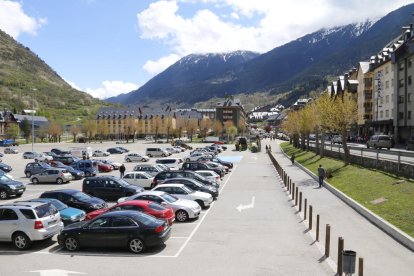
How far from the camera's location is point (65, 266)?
43.5ft

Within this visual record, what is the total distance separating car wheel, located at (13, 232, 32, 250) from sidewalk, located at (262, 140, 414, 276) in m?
10.9

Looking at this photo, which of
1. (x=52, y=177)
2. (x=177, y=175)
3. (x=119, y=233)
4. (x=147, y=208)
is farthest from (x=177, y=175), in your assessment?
(x=119, y=233)

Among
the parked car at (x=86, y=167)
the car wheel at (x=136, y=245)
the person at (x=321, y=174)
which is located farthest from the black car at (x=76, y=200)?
the parked car at (x=86, y=167)

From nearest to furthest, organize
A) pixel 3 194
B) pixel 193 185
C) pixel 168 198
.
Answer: pixel 168 198, pixel 193 185, pixel 3 194

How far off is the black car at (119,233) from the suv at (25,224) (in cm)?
71

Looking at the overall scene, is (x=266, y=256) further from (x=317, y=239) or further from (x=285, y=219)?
(x=285, y=219)

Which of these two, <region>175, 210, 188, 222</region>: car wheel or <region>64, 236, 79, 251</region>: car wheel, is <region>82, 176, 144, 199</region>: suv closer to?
<region>175, 210, 188, 222</region>: car wheel

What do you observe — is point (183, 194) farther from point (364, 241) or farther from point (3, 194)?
A: point (3, 194)

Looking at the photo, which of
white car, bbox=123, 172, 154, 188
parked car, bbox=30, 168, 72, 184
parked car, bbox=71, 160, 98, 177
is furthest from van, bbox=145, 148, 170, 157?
white car, bbox=123, 172, 154, 188

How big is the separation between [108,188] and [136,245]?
12722 mm

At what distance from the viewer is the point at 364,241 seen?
16547 mm

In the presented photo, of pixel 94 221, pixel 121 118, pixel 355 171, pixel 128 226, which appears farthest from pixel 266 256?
pixel 121 118

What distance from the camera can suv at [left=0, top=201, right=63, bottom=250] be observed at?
15.0 meters

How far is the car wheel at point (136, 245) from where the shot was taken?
14.3 metres
